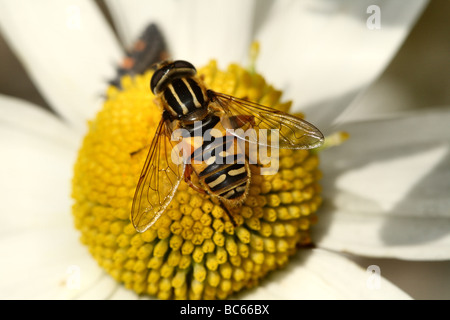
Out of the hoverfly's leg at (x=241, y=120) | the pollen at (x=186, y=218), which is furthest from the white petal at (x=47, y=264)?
the hoverfly's leg at (x=241, y=120)

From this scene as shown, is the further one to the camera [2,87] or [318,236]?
[2,87]

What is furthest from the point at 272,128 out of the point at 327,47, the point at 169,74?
the point at 327,47

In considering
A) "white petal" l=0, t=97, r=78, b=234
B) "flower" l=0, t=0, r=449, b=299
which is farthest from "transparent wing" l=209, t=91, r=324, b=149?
"white petal" l=0, t=97, r=78, b=234

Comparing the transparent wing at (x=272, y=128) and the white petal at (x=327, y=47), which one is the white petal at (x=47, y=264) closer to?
the transparent wing at (x=272, y=128)

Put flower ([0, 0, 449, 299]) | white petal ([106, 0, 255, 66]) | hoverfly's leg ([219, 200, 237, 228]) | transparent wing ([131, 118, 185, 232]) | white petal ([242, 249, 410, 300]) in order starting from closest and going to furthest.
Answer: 1. transparent wing ([131, 118, 185, 232])
2. hoverfly's leg ([219, 200, 237, 228])
3. white petal ([242, 249, 410, 300])
4. flower ([0, 0, 449, 299])
5. white petal ([106, 0, 255, 66])

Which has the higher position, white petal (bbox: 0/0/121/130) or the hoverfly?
white petal (bbox: 0/0/121/130)

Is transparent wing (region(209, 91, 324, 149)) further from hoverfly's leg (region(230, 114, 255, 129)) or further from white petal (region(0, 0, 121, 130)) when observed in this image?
white petal (region(0, 0, 121, 130))
